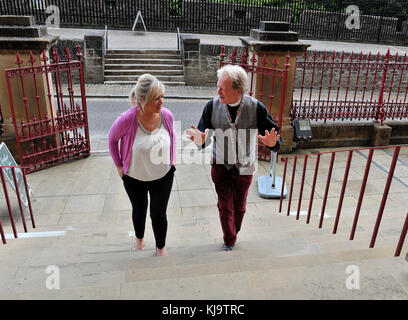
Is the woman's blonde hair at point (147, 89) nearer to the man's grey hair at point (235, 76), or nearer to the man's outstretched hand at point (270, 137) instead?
the man's grey hair at point (235, 76)

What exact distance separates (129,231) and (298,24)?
57.4 ft

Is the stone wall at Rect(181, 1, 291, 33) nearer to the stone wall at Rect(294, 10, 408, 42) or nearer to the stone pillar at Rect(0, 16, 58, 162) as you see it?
the stone wall at Rect(294, 10, 408, 42)

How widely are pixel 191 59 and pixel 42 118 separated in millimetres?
7838

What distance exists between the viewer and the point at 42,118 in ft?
20.2

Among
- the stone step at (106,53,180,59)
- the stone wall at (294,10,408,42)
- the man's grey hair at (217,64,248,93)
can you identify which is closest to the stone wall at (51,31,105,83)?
the stone step at (106,53,180,59)

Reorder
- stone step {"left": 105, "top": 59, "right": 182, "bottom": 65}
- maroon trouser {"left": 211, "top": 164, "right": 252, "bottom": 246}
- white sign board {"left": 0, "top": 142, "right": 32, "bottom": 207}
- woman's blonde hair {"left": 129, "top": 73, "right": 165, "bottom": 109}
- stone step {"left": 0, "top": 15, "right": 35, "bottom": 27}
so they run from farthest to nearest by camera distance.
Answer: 1. stone step {"left": 105, "top": 59, "right": 182, "bottom": 65}
2. stone step {"left": 0, "top": 15, "right": 35, "bottom": 27}
3. white sign board {"left": 0, "top": 142, "right": 32, "bottom": 207}
4. maroon trouser {"left": 211, "top": 164, "right": 252, "bottom": 246}
5. woman's blonde hair {"left": 129, "top": 73, "right": 165, "bottom": 109}

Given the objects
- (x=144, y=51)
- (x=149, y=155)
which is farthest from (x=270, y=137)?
(x=144, y=51)

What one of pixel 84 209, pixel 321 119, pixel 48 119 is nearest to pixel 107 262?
pixel 84 209

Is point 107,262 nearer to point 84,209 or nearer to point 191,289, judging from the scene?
point 191,289

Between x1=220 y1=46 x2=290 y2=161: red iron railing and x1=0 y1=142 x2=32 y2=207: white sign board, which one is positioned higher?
x1=220 y1=46 x2=290 y2=161: red iron railing

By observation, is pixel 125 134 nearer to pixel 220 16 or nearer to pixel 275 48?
pixel 275 48

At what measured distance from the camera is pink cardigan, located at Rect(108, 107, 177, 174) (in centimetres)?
307

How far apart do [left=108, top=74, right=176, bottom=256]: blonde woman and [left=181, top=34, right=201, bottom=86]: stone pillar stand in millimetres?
10232

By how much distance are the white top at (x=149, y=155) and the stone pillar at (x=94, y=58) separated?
10.3 m
